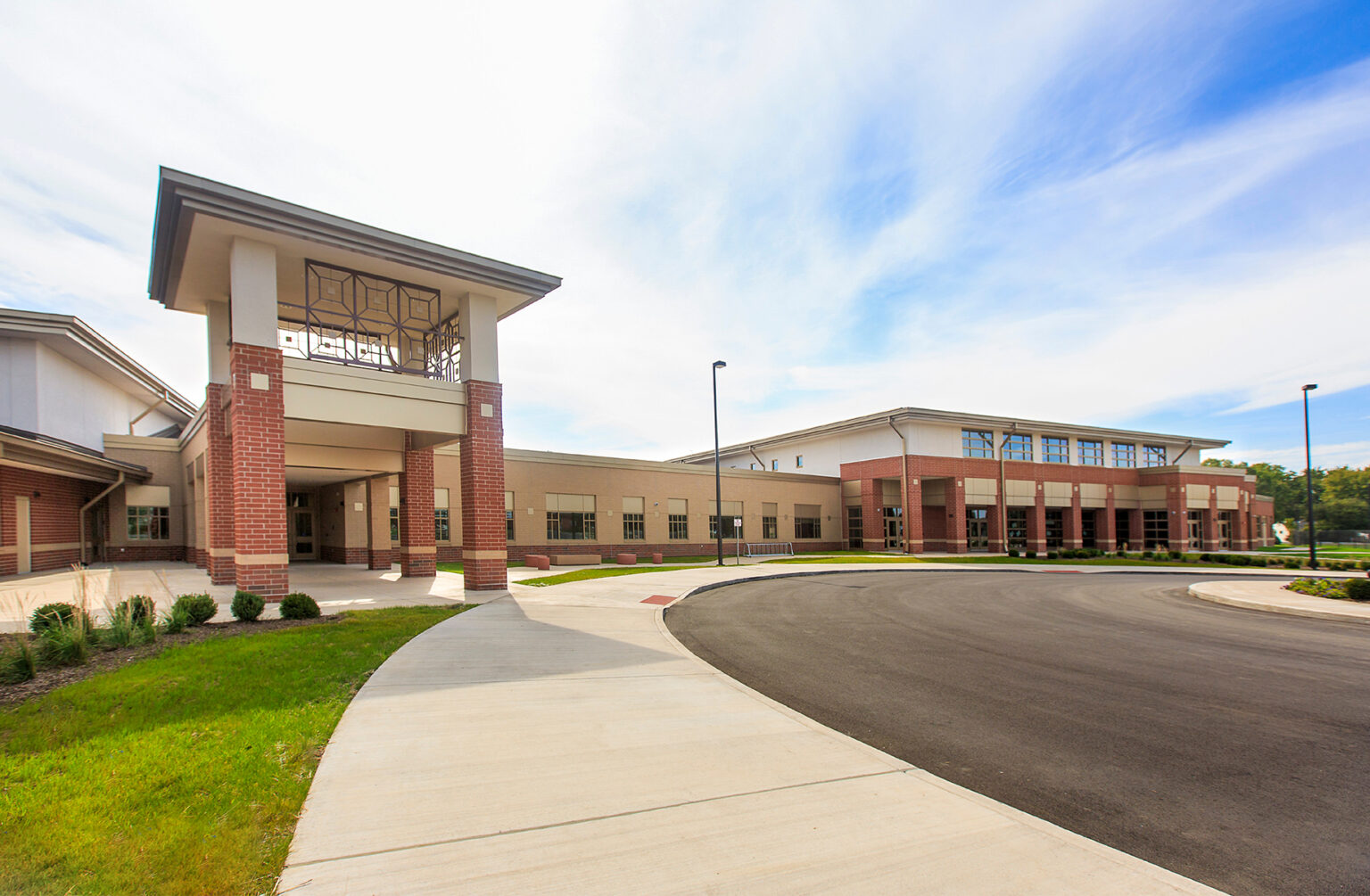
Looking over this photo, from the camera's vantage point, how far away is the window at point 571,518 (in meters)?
33.4

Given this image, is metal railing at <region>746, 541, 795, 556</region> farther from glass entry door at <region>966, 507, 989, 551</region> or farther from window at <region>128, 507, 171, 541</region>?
window at <region>128, 507, 171, 541</region>

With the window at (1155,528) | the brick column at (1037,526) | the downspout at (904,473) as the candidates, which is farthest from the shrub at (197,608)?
the window at (1155,528)

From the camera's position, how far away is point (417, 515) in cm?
2111

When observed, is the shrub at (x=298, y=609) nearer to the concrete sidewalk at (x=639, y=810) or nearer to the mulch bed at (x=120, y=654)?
the mulch bed at (x=120, y=654)

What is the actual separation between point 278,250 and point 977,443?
135 ft

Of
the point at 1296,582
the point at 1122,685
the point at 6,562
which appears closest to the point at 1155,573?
the point at 1296,582

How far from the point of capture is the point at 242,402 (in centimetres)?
1400

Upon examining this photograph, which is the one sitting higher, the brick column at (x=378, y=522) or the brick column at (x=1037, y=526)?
the brick column at (x=378, y=522)

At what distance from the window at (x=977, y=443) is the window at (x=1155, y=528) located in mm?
16219

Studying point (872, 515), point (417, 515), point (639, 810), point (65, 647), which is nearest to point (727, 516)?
point (872, 515)

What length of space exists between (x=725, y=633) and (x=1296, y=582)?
774 inches

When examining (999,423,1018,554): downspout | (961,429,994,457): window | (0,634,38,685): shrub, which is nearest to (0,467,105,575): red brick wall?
(0,634,38,685): shrub

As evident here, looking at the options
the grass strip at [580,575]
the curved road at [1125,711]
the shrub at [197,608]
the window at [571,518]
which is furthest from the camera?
the window at [571,518]

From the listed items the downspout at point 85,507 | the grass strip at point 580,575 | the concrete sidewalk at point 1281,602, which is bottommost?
Answer: the concrete sidewalk at point 1281,602
